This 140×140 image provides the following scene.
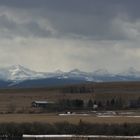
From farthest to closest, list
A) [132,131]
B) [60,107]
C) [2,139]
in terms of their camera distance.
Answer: [60,107], [132,131], [2,139]

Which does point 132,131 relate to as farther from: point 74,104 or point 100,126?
point 74,104

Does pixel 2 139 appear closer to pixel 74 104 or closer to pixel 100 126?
pixel 100 126

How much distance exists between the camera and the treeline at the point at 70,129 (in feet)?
253

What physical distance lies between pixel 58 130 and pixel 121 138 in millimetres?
13965

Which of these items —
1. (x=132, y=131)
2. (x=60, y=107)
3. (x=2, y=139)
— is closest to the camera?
(x=2, y=139)

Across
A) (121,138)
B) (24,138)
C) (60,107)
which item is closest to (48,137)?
(24,138)

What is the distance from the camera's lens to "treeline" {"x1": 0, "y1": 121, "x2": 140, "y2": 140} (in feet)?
253

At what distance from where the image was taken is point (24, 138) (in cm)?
6869

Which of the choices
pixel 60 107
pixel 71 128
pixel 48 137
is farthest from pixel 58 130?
pixel 60 107

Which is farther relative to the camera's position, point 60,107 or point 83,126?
point 60,107

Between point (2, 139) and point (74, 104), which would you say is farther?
point (74, 104)

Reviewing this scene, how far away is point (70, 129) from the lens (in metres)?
79.9

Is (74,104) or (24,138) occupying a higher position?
(74,104)

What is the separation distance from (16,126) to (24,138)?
10560 mm
